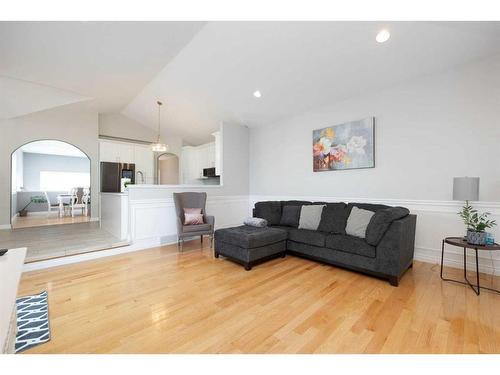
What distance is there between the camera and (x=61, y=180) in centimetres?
887

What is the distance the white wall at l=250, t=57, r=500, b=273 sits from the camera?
270cm

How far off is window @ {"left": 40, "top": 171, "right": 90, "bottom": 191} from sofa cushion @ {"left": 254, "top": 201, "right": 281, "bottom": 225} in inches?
319

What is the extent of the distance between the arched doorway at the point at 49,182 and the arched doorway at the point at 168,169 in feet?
6.59

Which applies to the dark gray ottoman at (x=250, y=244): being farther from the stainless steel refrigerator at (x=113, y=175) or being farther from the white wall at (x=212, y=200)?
the stainless steel refrigerator at (x=113, y=175)

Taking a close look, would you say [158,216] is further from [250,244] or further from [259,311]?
[259,311]

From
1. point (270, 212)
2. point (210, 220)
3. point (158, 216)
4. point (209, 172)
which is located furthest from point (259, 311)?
point (209, 172)

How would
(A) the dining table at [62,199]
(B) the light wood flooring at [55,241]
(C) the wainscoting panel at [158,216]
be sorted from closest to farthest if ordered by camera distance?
1. (B) the light wood flooring at [55,241]
2. (C) the wainscoting panel at [158,216]
3. (A) the dining table at [62,199]

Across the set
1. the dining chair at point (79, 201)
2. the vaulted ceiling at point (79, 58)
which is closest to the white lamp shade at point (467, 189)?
the vaulted ceiling at point (79, 58)

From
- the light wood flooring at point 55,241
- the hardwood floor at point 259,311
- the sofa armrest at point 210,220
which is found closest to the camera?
the hardwood floor at point 259,311

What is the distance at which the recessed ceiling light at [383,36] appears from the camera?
8.40ft

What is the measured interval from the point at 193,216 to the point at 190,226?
0.20 m

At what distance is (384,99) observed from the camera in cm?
345
